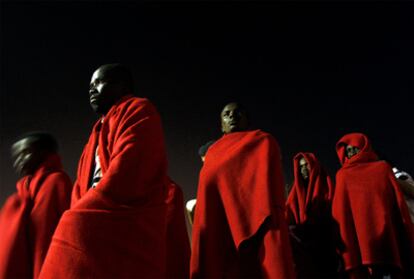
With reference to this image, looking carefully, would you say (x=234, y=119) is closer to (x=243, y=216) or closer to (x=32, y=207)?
(x=243, y=216)

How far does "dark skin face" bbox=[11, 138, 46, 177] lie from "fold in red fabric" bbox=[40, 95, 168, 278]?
0.85 metres

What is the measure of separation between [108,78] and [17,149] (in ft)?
2.81

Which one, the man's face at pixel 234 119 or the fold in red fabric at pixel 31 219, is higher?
the man's face at pixel 234 119

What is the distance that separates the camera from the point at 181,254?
2604 mm

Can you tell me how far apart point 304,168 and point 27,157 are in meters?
2.15

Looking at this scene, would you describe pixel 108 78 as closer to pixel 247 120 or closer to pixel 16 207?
pixel 16 207

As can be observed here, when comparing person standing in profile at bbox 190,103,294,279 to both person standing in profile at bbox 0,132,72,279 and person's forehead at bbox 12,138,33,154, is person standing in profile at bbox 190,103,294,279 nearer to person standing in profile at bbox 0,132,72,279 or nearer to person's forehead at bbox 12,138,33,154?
person standing in profile at bbox 0,132,72,279

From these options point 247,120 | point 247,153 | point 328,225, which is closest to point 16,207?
→ point 247,153

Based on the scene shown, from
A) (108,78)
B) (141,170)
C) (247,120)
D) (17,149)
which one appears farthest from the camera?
(247,120)

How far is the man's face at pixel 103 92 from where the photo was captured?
2230 mm

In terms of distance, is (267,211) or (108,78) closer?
(267,211)

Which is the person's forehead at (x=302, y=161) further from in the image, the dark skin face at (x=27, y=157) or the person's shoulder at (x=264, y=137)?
the dark skin face at (x=27, y=157)

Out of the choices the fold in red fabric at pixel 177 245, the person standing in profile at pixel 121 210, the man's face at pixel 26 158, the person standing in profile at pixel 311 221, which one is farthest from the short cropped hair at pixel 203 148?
the person standing in profile at pixel 121 210

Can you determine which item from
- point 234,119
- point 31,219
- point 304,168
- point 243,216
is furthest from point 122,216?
point 304,168
